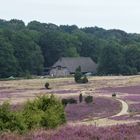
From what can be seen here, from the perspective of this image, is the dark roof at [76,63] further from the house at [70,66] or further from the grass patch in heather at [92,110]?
the grass patch in heather at [92,110]

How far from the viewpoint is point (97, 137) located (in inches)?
502

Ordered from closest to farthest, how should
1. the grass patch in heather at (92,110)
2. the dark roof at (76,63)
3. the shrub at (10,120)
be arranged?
the shrub at (10,120) < the grass patch in heather at (92,110) < the dark roof at (76,63)

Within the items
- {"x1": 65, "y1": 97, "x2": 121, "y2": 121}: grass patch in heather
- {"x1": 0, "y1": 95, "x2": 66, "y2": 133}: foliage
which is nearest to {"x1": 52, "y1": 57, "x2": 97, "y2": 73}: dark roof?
{"x1": 65, "y1": 97, "x2": 121, "y2": 121}: grass patch in heather

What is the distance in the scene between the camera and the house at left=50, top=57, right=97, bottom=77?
489 ft

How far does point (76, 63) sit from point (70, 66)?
2083 millimetres

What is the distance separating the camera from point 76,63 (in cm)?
14950

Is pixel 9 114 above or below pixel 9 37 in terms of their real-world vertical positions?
below

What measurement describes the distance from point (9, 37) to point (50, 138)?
133 m

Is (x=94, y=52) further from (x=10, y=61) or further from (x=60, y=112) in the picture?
(x=60, y=112)

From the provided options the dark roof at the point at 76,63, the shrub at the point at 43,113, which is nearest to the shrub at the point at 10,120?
the shrub at the point at 43,113

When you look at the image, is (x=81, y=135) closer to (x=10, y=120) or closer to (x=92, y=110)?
(x=10, y=120)

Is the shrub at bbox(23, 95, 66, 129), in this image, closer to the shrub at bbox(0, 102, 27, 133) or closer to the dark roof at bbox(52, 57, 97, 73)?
the shrub at bbox(0, 102, 27, 133)

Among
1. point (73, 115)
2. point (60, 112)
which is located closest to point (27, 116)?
point (60, 112)

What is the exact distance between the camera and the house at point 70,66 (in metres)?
149
